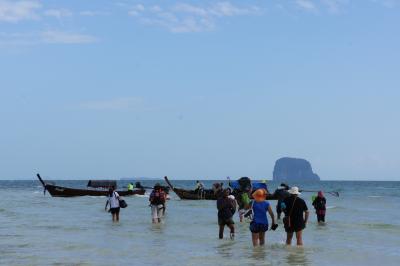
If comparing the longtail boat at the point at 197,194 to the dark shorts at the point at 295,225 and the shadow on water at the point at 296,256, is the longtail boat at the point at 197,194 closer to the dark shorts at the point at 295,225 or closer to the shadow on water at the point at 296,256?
the shadow on water at the point at 296,256

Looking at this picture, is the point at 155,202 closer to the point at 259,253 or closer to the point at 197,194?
the point at 259,253

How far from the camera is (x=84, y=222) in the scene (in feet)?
81.1

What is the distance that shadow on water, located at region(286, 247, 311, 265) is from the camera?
42.7 feet

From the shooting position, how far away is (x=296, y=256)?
13.9 metres

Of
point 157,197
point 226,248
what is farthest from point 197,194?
point 226,248

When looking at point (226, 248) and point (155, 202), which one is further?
point (155, 202)

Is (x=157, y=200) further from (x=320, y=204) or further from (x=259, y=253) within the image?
(x=259, y=253)

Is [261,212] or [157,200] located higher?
[157,200]

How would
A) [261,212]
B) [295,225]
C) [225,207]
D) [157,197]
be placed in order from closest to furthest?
[261,212], [295,225], [225,207], [157,197]

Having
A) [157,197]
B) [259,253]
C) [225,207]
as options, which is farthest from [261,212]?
[157,197]

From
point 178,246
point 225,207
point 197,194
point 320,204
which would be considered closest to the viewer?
point 178,246

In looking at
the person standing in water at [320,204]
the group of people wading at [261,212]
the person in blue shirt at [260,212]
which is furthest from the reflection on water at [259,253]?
the person standing in water at [320,204]

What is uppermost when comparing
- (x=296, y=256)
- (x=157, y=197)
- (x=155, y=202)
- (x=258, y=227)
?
(x=157, y=197)

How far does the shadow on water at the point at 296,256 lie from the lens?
42.7 feet
